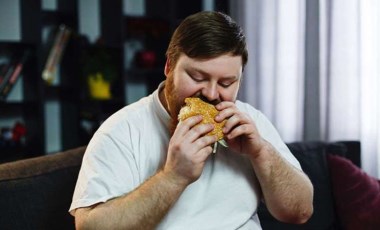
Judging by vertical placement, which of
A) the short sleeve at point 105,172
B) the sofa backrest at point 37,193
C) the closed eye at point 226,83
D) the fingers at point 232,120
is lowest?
the sofa backrest at point 37,193

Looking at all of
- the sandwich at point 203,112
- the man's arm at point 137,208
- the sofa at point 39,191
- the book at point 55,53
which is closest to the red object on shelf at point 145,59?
the book at point 55,53

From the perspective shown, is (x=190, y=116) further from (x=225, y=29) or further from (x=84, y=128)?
(x=84, y=128)

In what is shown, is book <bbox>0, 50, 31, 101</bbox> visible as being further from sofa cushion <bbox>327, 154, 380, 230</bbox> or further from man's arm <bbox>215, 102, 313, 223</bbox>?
man's arm <bbox>215, 102, 313, 223</bbox>

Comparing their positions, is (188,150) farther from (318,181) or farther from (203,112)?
(318,181)

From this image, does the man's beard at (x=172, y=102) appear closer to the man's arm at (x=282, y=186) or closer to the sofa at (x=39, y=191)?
the man's arm at (x=282, y=186)

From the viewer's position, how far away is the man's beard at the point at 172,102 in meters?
1.39

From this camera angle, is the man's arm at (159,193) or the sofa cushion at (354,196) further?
the sofa cushion at (354,196)

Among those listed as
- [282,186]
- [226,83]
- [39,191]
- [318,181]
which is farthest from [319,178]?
[39,191]

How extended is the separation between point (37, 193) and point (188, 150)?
491 millimetres

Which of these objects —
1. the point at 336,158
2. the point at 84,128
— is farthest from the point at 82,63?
the point at 336,158

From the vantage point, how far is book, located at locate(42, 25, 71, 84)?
3297 mm

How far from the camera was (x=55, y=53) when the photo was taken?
3.32 m

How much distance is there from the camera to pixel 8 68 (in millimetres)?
3160

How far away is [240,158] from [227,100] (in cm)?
21
